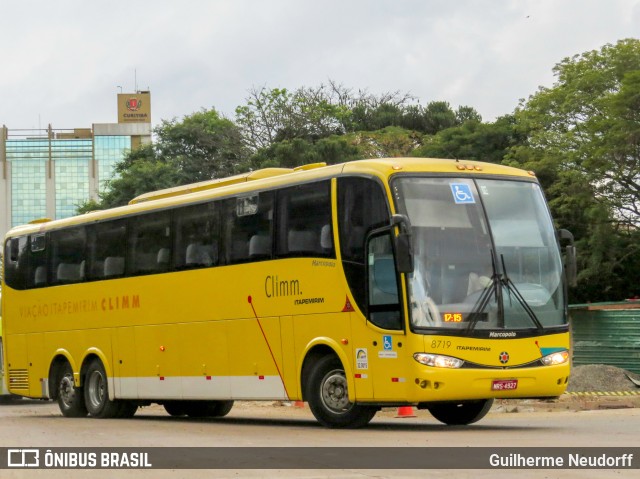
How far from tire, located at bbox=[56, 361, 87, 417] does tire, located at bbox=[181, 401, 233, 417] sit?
1.92 m

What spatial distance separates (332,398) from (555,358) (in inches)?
117

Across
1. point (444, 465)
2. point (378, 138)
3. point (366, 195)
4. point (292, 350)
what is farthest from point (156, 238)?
point (378, 138)

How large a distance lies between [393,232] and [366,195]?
2.84ft

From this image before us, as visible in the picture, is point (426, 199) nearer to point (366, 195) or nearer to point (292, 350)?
point (366, 195)

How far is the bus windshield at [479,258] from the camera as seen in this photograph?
50.8 feet

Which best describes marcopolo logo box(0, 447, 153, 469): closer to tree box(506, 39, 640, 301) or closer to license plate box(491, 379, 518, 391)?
license plate box(491, 379, 518, 391)

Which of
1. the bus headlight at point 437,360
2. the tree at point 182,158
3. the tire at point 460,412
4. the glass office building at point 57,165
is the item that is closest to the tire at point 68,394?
the tire at point 460,412

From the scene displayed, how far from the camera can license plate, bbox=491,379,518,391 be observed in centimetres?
1560

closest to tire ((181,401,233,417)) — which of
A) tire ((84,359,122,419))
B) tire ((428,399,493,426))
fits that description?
tire ((84,359,122,419))

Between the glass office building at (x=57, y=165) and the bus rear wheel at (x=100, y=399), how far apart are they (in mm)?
136066

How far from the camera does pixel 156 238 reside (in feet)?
68.1

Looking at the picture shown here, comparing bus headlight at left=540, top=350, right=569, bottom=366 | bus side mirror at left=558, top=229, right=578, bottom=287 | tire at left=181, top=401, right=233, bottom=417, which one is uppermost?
bus side mirror at left=558, top=229, right=578, bottom=287

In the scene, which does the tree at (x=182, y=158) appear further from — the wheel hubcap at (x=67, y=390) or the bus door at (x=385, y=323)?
the bus door at (x=385, y=323)

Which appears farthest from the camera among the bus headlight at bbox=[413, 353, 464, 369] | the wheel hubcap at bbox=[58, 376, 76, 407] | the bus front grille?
the bus front grille
